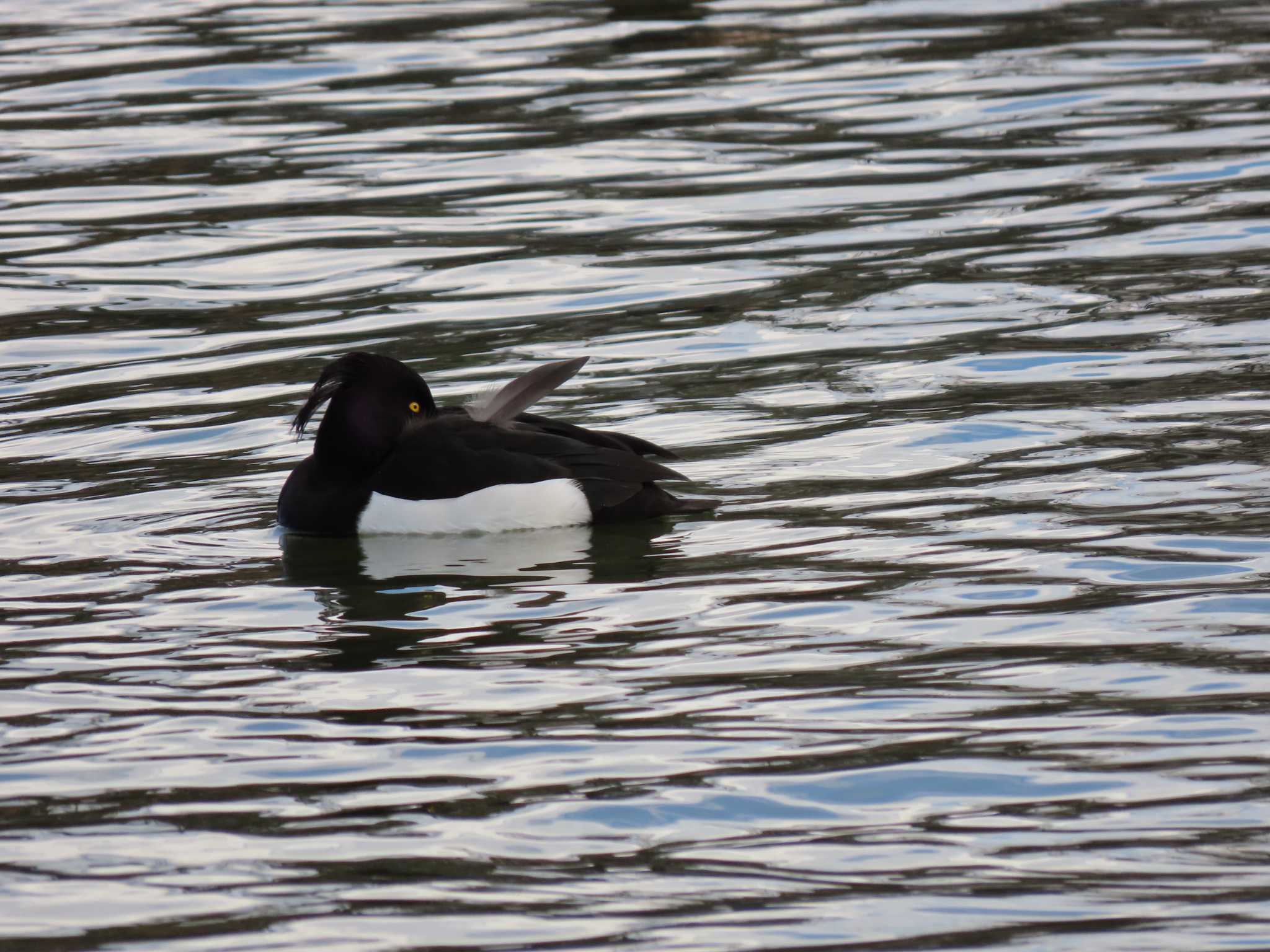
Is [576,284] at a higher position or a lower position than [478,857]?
higher

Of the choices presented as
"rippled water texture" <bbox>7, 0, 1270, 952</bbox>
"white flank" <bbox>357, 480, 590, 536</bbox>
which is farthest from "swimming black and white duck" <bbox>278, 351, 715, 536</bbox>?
"rippled water texture" <bbox>7, 0, 1270, 952</bbox>

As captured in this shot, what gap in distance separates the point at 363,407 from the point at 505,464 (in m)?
0.65

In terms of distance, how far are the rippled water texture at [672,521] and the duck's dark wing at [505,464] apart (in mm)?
229

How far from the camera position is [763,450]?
881 centimetres

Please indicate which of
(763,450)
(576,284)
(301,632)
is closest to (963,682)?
(301,632)

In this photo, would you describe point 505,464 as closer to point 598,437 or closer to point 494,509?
point 494,509

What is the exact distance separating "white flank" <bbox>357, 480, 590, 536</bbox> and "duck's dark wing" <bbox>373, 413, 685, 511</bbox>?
29mm

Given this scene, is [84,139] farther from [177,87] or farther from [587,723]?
[587,723]

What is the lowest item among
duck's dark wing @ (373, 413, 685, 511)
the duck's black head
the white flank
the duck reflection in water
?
the duck reflection in water

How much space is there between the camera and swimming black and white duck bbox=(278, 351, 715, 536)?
8.05 metres

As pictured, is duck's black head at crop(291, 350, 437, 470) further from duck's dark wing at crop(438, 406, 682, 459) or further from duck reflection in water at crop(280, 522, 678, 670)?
duck reflection in water at crop(280, 522, 678, 670)

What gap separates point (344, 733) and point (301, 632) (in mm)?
1079

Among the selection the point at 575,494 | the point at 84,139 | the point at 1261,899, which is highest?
the point at 84,139

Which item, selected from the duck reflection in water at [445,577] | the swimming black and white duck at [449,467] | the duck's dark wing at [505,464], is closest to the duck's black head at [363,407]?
the swimming black and white duck at [449,467]
